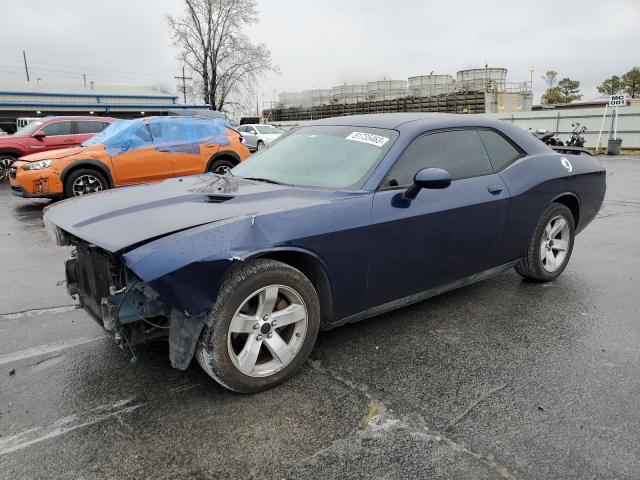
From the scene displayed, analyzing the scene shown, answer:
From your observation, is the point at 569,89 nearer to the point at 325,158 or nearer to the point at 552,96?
the point at 552,96

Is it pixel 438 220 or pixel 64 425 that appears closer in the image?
pixel 64 425

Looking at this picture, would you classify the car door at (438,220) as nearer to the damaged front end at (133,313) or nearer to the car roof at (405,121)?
the car roof at (405,121)

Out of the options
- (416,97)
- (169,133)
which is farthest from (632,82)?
(169,133)

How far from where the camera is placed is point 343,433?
2398 millimetres

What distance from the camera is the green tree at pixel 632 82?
58.8 meters

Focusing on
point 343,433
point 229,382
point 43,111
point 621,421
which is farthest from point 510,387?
point 43,111

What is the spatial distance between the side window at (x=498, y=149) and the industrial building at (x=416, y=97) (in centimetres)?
4099

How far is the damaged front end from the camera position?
8.26 feet

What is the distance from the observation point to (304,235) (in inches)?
109

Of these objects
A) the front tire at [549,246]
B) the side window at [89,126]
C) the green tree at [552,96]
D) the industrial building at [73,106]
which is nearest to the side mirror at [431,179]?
the front tire at [549,246]

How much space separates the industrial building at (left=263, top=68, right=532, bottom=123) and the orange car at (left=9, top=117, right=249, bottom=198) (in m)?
36.7

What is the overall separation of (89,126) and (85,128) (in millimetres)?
134

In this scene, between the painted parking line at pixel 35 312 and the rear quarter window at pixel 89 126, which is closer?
the painted parking line at pixel 35 312

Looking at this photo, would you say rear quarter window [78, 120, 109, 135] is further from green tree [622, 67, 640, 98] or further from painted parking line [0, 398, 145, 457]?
green tree [622, 67, 640, 98]
